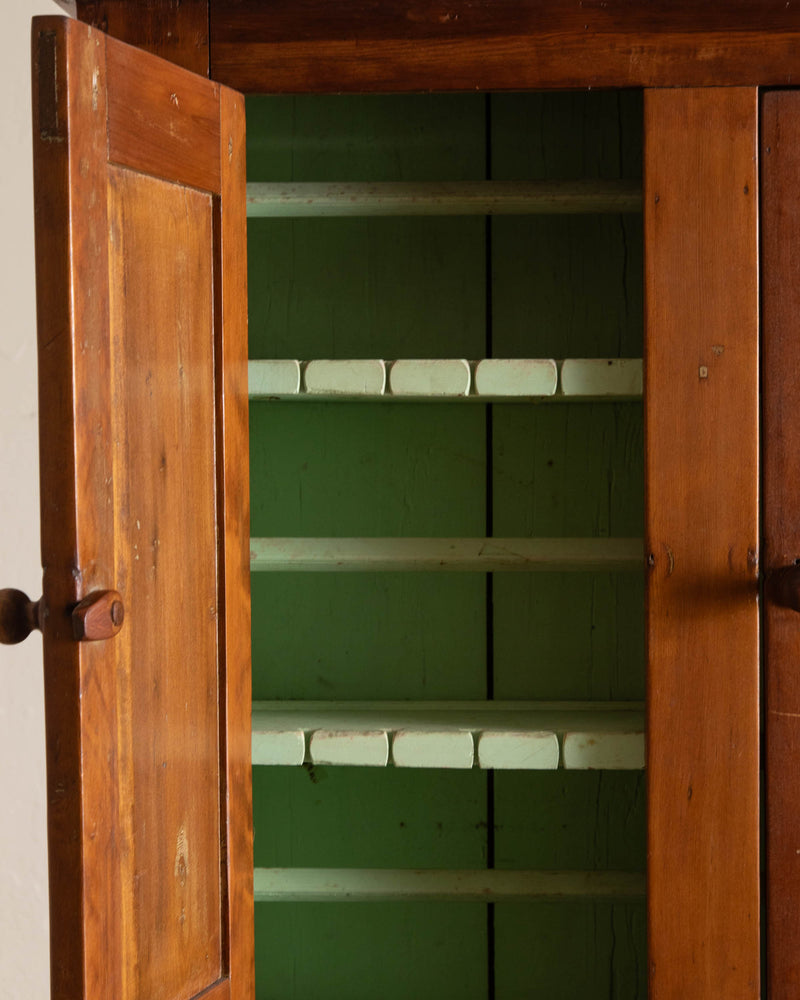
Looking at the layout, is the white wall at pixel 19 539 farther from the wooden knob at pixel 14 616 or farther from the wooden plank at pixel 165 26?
the wooden knob at pixel 14 616

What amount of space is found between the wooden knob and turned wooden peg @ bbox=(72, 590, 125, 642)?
0.06 meters

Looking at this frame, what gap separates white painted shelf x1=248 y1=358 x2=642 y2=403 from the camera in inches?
49.8

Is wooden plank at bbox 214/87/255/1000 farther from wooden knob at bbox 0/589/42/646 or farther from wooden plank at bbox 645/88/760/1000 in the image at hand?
wooden plank at bbox 645/88/760/1000

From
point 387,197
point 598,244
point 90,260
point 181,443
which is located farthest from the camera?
point 598,244

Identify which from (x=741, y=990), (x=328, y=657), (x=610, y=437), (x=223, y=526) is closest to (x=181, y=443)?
(x=223, y=526)

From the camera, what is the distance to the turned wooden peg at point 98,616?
923mm

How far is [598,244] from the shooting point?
1574 millimetres

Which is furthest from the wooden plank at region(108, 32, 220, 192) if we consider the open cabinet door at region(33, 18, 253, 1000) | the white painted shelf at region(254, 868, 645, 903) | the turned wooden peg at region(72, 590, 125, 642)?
the white painted shelf at region(254, 868, 645, 903)

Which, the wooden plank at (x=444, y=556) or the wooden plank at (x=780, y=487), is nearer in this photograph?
the wooden plank at (x=780, y=487)

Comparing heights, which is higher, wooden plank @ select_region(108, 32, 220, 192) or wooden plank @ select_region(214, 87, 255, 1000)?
wooden plank @ select_region(108, 32, 220, 192)

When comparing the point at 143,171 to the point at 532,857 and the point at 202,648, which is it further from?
the point at 532,857

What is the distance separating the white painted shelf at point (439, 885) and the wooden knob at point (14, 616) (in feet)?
2.15

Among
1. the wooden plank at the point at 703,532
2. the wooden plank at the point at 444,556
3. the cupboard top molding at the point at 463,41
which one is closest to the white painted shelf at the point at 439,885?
the wooden plank at the point at 703,532

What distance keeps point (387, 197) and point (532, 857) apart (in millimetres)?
967
